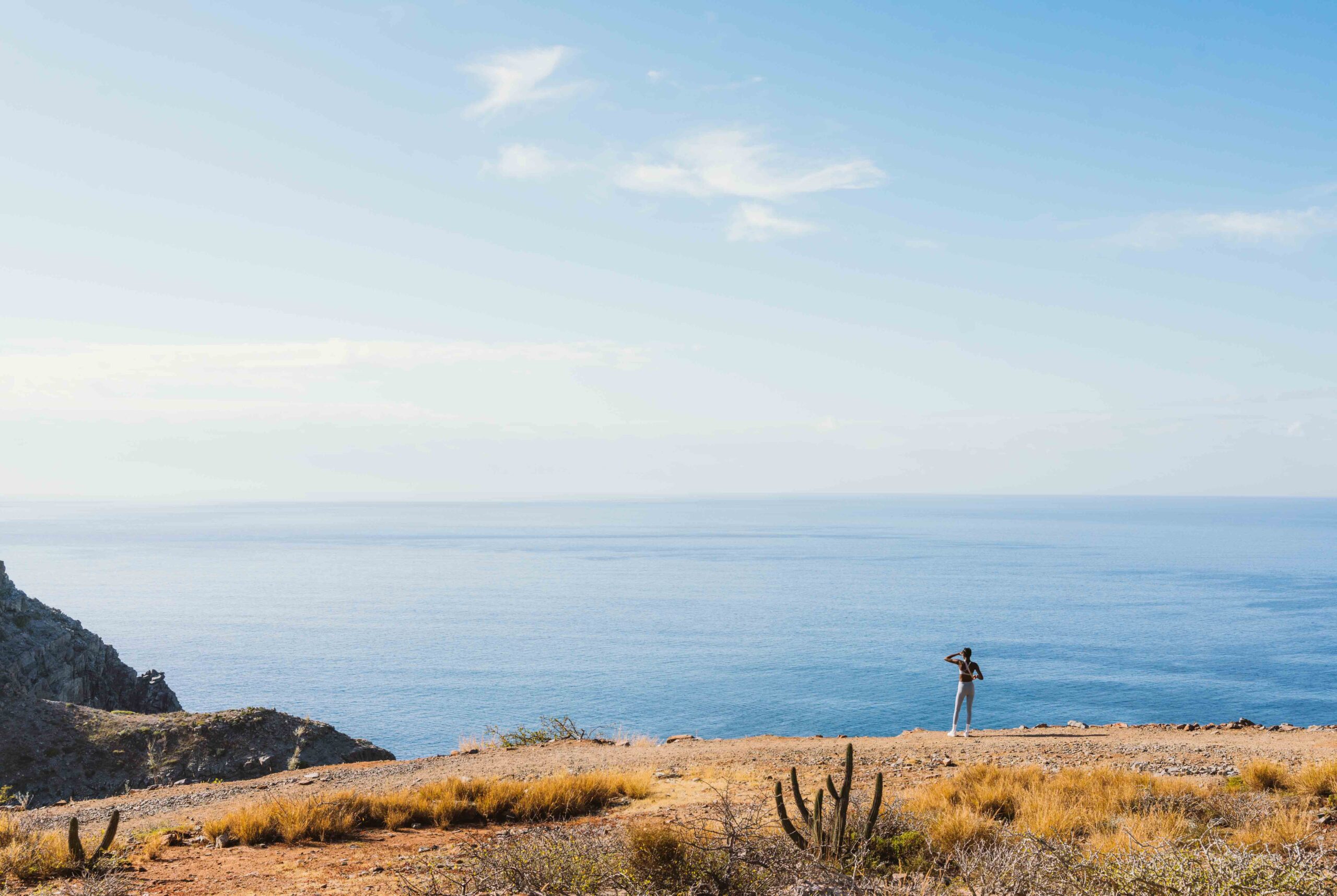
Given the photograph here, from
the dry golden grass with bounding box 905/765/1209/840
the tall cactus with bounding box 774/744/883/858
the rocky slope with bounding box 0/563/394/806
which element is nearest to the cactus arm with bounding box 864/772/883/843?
the tall cactus with bounding box 774/744/883/858

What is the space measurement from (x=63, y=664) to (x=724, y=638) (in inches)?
2033

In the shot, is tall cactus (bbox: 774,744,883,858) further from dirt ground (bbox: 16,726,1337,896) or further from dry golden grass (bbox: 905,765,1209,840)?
dirt ground (bbox: 16,726,1337,896)

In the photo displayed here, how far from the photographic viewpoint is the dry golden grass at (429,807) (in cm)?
1084

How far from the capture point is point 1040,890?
6.41 meters

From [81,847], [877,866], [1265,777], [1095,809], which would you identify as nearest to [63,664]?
[81,847]

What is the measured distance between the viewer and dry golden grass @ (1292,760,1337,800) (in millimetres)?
11531

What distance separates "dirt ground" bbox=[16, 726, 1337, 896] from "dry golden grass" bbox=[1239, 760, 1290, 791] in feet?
4.26

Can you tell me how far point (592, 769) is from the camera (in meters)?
15.7

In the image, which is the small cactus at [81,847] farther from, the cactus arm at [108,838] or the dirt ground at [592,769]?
the dirt ground at [592,769]

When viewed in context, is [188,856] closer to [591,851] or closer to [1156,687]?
[591,851]

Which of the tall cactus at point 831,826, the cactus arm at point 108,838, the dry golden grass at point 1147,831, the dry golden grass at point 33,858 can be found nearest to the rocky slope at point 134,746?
the dry golden grass at point 33,858

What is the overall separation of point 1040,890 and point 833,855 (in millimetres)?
2103

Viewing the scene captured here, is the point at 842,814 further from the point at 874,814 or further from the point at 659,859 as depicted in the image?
A: the point at 659,859

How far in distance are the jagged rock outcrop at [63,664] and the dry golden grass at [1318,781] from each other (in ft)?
97.9
